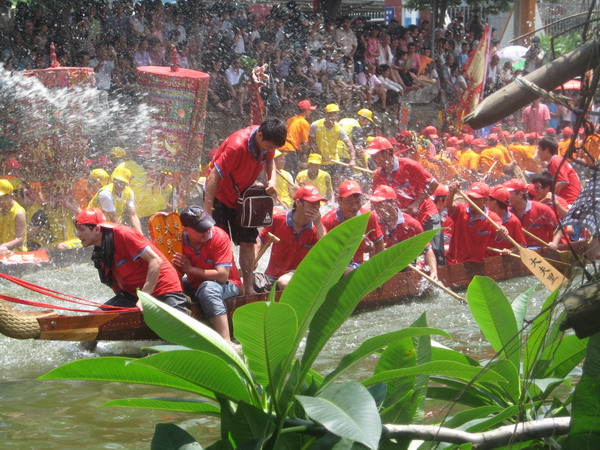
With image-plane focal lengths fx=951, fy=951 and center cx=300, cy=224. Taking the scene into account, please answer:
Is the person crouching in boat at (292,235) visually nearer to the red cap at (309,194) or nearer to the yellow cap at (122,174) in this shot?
the red cap at (309,194)

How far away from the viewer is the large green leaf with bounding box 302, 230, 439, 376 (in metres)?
2.69

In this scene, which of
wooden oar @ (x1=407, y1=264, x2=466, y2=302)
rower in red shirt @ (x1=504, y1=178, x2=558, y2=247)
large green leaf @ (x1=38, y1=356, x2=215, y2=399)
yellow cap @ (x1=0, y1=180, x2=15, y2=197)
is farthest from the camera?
rower in red shirt @ (x1=504, y1=178, x2=558, y2=247)

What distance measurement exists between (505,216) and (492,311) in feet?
23.9

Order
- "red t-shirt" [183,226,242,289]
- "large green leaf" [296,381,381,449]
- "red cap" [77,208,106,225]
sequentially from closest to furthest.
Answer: "large green leaf" [296,381,381,449] < "red cap" [77,208,106,225] < "red t-shirt" [183,226,242,289]

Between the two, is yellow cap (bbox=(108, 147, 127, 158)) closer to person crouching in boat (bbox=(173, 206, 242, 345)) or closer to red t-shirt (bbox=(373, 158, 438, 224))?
red t-shirt (bbox=(373, 158, 438, 224))

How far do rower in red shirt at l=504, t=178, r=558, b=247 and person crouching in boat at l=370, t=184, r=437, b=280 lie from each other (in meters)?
1.69

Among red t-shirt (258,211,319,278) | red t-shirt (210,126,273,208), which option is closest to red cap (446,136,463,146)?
red t-shirt (258,211,319,278)

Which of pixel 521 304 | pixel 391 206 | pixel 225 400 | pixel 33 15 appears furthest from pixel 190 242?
pixel 33 15

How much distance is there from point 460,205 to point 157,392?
5.13 meters

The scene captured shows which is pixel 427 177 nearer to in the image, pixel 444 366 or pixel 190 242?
pixel 190 242

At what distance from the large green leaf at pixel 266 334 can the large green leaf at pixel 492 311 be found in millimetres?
922

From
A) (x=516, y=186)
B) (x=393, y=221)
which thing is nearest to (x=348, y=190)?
(x=393, y=221)

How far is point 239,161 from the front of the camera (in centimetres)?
808

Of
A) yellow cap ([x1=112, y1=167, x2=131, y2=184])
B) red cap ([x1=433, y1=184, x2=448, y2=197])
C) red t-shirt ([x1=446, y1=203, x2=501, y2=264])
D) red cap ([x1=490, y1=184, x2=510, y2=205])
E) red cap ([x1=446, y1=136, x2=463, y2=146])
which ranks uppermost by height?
yellow cap ([x1=112, y1=167, x2=131, y2=184])
